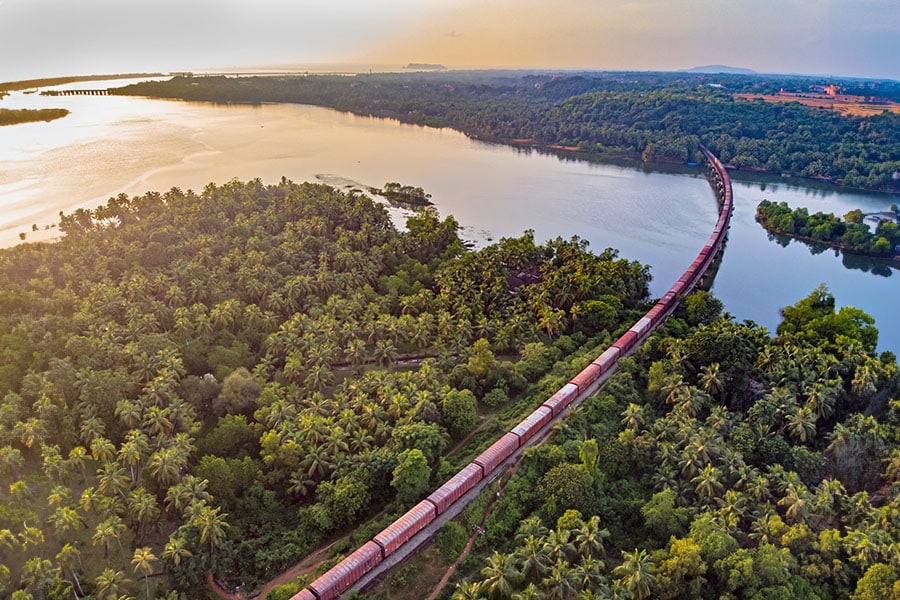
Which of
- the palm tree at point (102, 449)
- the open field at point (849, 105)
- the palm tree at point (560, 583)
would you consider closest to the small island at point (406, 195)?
the palm tree at point (102, 449)

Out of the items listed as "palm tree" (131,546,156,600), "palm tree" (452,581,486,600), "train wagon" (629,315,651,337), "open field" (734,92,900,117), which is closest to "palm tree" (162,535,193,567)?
"palm tree" (131,546,156,600)

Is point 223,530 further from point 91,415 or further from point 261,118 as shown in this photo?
point 261,118

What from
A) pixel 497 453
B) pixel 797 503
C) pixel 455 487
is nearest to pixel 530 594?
pixel 455 487

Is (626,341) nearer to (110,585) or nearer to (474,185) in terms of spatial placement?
(110,585)

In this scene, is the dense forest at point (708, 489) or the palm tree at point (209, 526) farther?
the palm tree at point (209, 526)

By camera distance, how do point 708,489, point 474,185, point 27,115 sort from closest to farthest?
point 708,489 < point 474,185 < point 27,115

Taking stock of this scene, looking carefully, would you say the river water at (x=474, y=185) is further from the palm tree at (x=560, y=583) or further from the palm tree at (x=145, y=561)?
the palm tree at (x=145, y=561)
